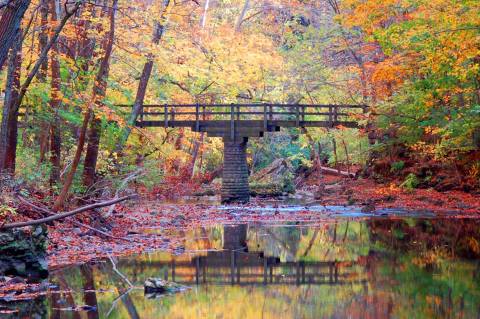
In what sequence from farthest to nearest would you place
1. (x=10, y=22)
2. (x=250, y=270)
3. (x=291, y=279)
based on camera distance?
(x=250, y=270), (x=291, y=279), (x=10, y=22)

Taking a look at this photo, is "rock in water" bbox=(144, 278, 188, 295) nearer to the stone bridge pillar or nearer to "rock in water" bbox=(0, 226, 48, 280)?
"rock in water" bbox=(0, 226, 48, 280)

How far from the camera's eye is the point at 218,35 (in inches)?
1570

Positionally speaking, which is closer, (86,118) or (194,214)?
(86,118)

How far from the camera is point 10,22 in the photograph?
9625 millimetres

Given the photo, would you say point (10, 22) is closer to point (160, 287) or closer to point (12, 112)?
point (160, 287)

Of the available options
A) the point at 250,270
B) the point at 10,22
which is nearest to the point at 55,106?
the point at 250,270

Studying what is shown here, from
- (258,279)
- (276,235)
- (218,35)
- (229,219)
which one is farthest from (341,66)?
(258,279)

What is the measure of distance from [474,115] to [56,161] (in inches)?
531

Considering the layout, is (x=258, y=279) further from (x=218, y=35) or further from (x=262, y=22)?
(x=262, y=22)

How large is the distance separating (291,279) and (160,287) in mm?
2399

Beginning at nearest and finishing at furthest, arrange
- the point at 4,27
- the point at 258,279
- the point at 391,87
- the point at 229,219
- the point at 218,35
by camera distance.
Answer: the point at 4,27 → the point at 258,279 → the point at 229,219 → the point at 391,87 → the point at 218,35

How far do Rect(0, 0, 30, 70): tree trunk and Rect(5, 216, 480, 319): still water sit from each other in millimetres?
3172

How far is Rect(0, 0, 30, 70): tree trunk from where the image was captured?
9.59 metres

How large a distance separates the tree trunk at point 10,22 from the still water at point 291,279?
317 cm
